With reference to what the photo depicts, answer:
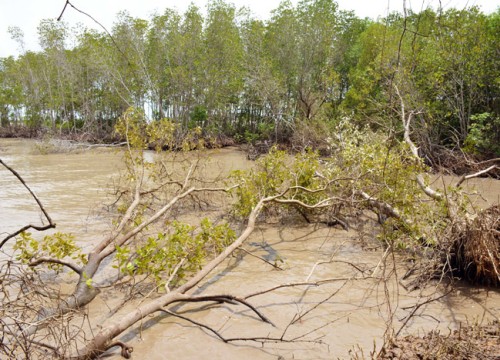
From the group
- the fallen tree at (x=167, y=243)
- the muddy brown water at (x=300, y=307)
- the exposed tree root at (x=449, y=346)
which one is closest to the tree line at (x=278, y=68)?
the fallen tree at (x=167, y=243)

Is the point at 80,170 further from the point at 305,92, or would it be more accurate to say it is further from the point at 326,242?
the point at 305,92

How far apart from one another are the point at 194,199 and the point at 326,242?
307 cm

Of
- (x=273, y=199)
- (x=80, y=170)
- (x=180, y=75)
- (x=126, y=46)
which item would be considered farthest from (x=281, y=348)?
(x=126, y=46)

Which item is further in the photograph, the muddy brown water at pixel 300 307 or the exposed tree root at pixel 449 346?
the muddy brown water at pixel 300 307

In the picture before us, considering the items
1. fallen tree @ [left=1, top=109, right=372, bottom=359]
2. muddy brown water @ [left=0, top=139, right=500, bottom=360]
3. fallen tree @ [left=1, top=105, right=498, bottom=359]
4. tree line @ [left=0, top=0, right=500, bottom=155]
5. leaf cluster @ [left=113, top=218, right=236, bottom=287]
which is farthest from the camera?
Result: tree line @ [left=0, top=0, right=500, bottom=155]

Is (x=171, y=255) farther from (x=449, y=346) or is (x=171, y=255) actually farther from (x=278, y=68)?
(x=278, y=68)

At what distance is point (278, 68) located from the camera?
2572cm

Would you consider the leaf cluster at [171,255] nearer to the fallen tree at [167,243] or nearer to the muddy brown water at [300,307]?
the fallen tree at [167,243]

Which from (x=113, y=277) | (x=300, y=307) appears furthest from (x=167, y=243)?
(x=300, y=307)

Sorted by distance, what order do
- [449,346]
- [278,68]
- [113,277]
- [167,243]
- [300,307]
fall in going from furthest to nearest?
[278,68] → [113,277] → [167,243] → [300,307] → [449,346]

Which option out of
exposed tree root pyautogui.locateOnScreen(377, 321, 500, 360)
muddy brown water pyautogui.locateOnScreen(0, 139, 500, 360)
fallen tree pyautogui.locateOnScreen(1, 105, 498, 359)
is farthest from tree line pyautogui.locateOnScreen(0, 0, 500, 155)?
exposed tree root pyautogui.locateOnScreen(377, 321, 500, 360)

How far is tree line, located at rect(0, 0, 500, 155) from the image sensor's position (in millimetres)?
15445

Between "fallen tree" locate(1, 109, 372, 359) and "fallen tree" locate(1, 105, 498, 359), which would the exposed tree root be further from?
"fallen tree" locate(1, 109, 372, 359)

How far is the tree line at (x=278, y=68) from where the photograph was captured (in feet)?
50.7
